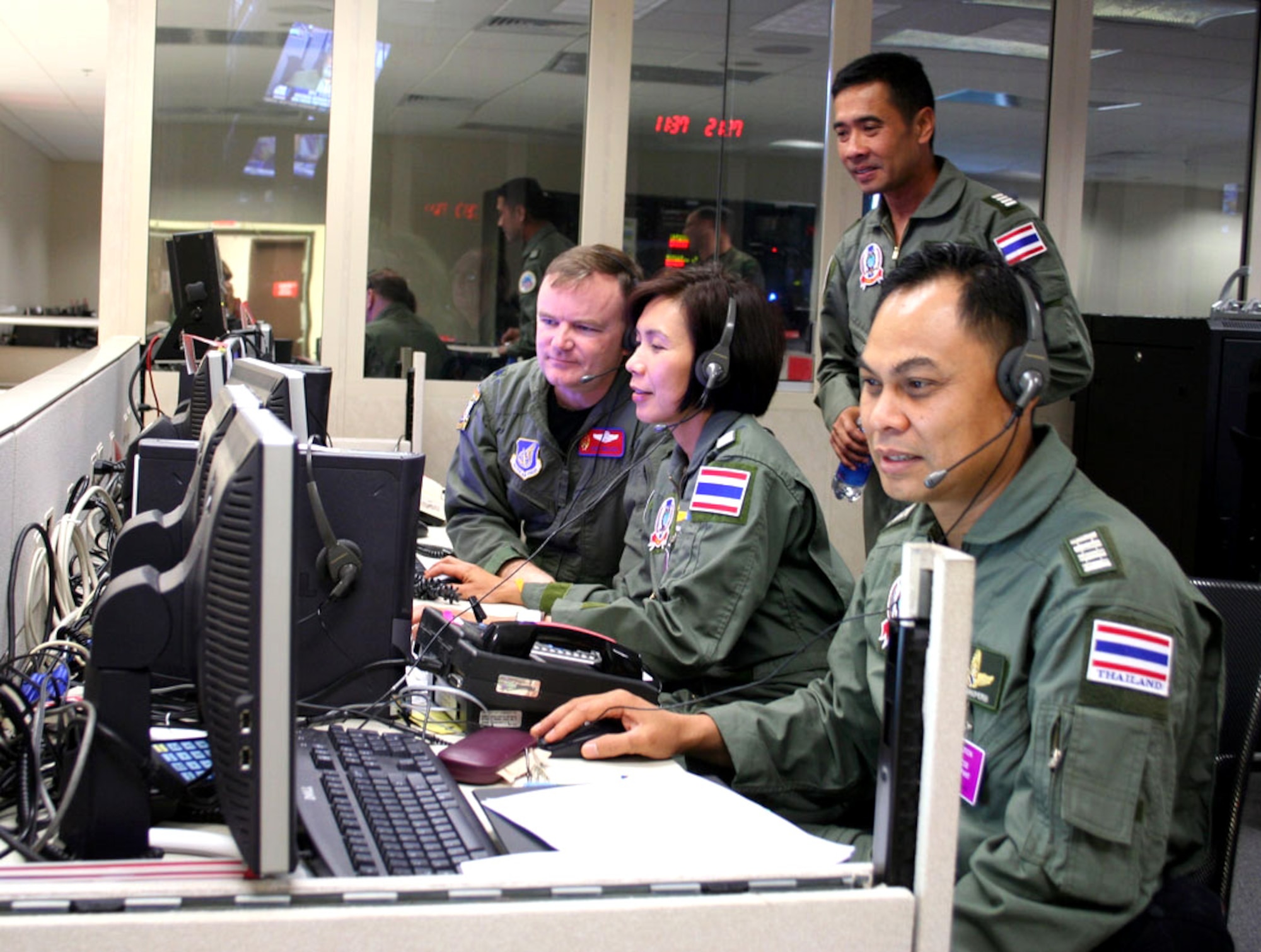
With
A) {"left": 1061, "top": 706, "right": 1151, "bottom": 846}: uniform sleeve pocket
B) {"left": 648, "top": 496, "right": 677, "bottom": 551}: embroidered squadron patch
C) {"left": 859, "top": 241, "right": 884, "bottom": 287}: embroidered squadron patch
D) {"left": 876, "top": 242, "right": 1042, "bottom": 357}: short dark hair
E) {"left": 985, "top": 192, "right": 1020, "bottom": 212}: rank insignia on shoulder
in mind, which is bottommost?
{"left": 1061, "top": 706, "right": 1151, "bottom": 846}: uniform sleeve pocket

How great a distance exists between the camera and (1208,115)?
573 cm

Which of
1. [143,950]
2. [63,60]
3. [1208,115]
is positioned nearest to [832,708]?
[143,950]

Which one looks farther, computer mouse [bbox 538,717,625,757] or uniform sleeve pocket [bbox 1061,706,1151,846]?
computer mouse [bbox 538,717,625,757]

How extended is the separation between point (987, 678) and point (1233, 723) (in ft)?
1.15

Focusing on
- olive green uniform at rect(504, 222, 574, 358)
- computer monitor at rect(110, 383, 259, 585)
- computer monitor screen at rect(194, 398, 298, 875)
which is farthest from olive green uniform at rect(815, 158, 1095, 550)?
olive green uniform at rect(504, 222, 574, 358)

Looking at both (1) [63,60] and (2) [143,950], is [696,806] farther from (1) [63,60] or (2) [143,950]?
(1) [63,60]

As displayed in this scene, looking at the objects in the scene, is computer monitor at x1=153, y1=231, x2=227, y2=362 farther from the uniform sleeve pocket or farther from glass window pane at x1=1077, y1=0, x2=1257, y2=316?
glass window pane at x1=1077, y1=0, x2=1257, y2=316

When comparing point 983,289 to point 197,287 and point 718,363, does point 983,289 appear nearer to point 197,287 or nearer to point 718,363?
point 718,363

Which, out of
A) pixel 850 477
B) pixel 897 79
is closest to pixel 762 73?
pixel 897 79

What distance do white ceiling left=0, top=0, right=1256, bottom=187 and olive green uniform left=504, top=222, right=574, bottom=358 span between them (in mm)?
434

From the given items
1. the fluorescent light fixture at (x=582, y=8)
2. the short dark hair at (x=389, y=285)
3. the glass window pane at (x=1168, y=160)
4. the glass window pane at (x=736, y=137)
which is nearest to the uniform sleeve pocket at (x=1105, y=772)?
the short dark hair at (x=389, y=285)

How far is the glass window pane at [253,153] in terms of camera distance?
4508 mm

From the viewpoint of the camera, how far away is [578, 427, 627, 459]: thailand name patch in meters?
2.58

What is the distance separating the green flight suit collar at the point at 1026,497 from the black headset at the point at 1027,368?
0.06 meters
